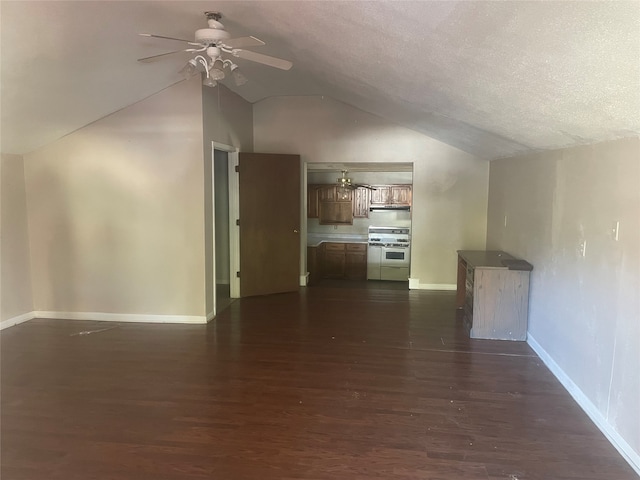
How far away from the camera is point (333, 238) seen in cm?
912

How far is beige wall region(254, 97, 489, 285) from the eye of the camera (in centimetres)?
601

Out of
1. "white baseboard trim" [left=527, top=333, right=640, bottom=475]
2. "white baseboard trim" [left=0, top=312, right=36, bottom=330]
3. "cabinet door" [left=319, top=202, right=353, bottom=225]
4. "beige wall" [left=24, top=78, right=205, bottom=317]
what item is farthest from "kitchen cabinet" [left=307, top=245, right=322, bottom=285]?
"white baseboard trim" [left=527, top=333, right=640, bottom=475]

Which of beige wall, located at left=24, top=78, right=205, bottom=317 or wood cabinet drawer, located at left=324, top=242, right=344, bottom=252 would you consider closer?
beige wall, located at left=24, top=78, right=205, bottom=317

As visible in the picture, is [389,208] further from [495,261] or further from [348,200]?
[495,261]

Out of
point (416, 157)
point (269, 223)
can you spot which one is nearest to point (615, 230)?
point (416, 157)

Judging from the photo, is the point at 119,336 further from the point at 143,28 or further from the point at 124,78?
the point at 143,28

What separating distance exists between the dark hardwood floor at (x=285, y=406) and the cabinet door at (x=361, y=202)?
15.2 ft

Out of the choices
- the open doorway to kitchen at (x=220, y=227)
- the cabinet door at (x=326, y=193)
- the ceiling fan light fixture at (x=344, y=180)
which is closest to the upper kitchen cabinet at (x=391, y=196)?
the ceiling fan light fixture at (x=344, y=180)

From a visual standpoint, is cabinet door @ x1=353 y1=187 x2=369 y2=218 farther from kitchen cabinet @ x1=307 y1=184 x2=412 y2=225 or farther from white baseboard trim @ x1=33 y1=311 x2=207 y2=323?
white baseboard trim @ x1=33 y1=311 x2=207 y2=323

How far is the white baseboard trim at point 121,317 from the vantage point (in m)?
4.70

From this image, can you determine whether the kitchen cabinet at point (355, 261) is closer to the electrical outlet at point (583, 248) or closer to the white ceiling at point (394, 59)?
the white ceiling at point (394, 59)

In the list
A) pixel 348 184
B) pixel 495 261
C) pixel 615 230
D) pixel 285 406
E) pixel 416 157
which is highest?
pixel 416 157

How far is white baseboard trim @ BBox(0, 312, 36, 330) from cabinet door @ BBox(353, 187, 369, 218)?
5968 mm

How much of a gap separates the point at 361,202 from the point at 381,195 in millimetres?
440
